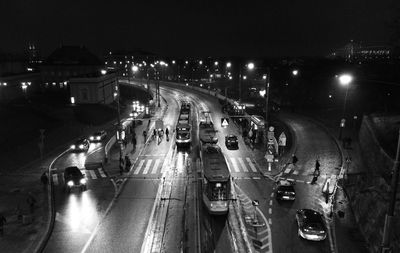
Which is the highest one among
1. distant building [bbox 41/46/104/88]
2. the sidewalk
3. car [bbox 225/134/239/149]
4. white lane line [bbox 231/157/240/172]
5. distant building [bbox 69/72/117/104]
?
distant building [bbox 41/46/104/88]

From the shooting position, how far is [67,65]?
8425cm

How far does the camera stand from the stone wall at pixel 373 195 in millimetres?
20594

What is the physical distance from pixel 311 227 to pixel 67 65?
7566 centimetres

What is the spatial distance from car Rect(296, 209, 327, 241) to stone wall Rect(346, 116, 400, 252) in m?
2.77

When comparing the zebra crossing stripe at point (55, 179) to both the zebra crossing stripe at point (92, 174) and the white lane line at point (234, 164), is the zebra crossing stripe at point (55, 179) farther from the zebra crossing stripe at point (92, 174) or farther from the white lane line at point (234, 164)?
the white lane line at point (234, 164)

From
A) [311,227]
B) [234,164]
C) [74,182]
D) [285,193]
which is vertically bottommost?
[234,164]

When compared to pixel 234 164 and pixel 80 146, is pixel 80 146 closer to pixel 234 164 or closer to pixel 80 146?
pixel 80 146

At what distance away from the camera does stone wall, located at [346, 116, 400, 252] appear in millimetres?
20594

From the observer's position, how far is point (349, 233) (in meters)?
22.7

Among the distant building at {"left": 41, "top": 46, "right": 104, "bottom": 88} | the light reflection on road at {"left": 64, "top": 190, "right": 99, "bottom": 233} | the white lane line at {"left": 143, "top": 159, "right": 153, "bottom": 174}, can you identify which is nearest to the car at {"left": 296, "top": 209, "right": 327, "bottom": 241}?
the light reflection on road at {"left": 64, "top": 190, "right": 99, "bottom": 233}

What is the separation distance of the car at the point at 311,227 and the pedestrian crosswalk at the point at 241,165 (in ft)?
42.4

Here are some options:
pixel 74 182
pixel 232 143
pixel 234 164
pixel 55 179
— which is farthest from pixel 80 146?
pixel 234 164

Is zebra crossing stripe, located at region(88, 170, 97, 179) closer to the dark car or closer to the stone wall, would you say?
the dark car

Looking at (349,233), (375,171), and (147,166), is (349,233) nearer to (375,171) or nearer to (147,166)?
(375,171)
